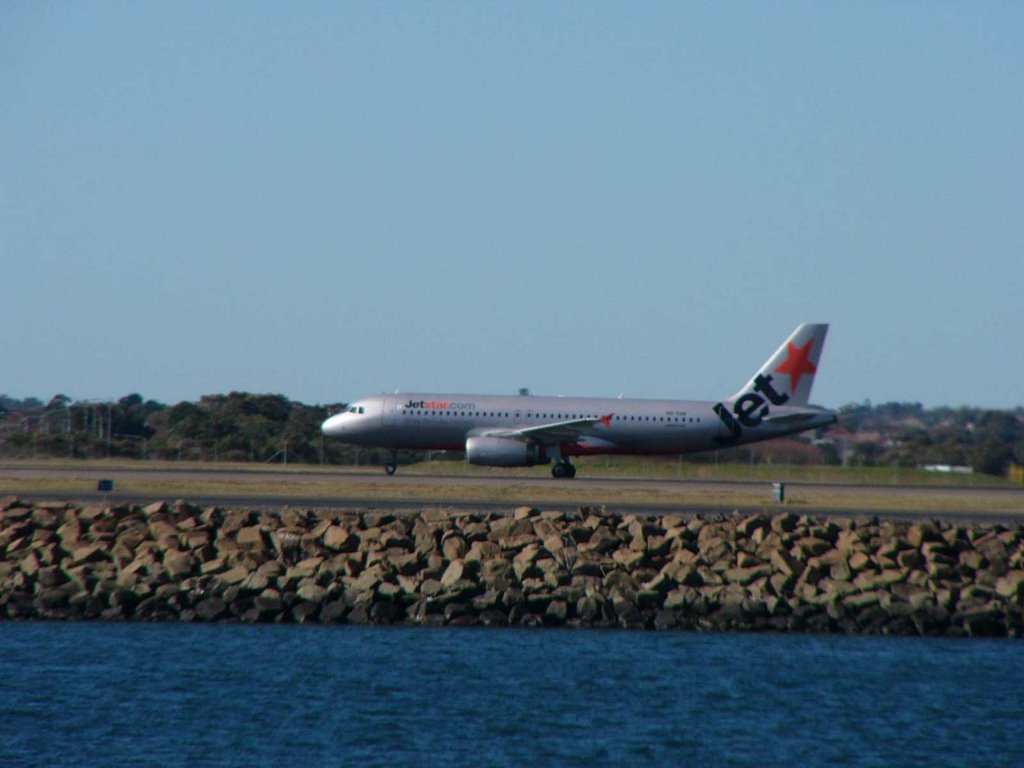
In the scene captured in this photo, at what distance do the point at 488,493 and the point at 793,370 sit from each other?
20624 mm

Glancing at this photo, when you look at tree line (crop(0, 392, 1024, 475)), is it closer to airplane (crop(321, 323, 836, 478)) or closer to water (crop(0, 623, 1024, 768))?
airplane (crop(321, 323, 836, 478))

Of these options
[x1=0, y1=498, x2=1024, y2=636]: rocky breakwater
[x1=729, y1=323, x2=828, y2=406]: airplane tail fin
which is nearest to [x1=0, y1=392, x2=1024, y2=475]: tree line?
[x1=729, y1=323, x2=828, y2=406]: airplane tail fin

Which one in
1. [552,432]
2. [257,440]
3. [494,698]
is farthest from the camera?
[257,440]

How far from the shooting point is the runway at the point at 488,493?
4216 cm

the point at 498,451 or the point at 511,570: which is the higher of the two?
the point at 498,451

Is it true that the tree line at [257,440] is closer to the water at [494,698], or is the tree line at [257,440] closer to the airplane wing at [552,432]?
the airplane wing at [552,432]

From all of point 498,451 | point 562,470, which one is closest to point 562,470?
point 562,470

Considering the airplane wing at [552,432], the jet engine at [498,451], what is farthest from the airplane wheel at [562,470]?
the jet engine at [498,451]

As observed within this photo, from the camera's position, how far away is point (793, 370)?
62.2 metres

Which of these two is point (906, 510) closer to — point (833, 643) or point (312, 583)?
point (833, 643)

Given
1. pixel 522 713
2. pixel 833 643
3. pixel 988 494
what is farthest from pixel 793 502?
pixel 522 713

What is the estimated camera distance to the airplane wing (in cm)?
5728

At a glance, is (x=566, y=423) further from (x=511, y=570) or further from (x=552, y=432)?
(x=511, y=570)

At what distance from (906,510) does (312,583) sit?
2233 cm
